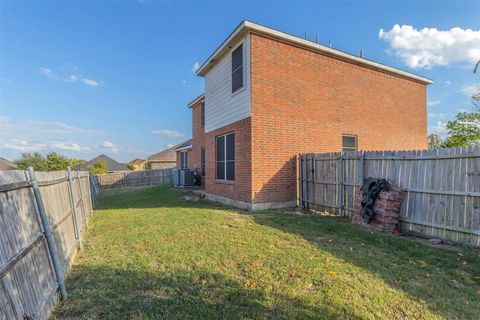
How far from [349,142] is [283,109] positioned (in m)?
3.58

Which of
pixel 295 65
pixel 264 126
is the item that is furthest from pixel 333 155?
pixel 295 65

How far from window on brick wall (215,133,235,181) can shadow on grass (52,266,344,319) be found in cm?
641

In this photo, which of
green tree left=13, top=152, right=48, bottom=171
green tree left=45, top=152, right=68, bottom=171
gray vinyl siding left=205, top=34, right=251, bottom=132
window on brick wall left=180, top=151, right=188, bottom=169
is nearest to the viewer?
gray vinyl siding left=205, top=34, right=251, bottom=132

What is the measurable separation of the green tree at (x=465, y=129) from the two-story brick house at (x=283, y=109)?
879 centimetres

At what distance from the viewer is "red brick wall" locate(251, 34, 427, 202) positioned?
342 inches

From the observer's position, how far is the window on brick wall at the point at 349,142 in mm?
10485

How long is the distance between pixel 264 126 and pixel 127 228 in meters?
5.24

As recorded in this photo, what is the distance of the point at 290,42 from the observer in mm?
9156

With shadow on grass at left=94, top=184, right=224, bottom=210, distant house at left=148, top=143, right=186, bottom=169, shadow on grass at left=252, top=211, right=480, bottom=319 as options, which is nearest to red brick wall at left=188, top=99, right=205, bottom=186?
shadow on grass at left=94, top=184, right=224, bottom=210

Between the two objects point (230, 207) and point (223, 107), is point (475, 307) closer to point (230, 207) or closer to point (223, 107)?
point (230, 207)

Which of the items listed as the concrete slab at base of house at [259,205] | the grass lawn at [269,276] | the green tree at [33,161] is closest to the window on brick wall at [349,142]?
the concrete slab at base of house at [259,205]

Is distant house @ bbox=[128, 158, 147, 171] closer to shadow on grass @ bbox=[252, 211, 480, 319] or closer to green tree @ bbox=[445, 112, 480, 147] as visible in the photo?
green tree @ bbox=[445, 112, 480, 147]

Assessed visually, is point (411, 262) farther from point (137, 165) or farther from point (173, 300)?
point (137, 165)

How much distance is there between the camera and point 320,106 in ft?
32.1
